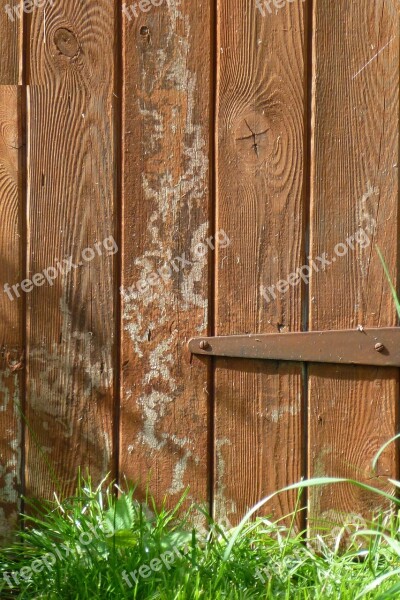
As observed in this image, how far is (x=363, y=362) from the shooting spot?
2.00 meters

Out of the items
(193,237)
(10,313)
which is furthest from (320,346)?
(10,313)

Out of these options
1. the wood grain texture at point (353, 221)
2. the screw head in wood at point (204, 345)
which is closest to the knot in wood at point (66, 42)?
the wood grain texture at point (353, 221)

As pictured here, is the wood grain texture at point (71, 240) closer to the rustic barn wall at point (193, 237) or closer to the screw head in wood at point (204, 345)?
the rustic barn wall at point (193, 237)

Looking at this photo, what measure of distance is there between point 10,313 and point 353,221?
1.00m

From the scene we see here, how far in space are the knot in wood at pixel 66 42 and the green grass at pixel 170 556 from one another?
120cm

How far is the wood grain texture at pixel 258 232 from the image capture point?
6.58 ft

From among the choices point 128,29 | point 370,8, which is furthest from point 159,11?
point 370,8

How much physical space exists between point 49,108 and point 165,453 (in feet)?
3.38

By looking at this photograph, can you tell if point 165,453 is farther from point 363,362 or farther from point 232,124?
point 232,124

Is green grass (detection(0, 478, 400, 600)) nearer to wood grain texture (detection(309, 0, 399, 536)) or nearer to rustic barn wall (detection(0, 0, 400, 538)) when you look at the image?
rustic barn wall (detection(0, 0, 400, 538))

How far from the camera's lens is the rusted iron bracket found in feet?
6.51

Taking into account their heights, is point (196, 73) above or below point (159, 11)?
below

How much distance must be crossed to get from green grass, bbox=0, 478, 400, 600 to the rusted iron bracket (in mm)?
441

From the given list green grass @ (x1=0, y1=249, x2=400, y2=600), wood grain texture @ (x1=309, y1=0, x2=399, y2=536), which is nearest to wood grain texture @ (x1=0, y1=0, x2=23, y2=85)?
wood grain texture @ (x1=309, y1=0, x2=399, y2=536)
